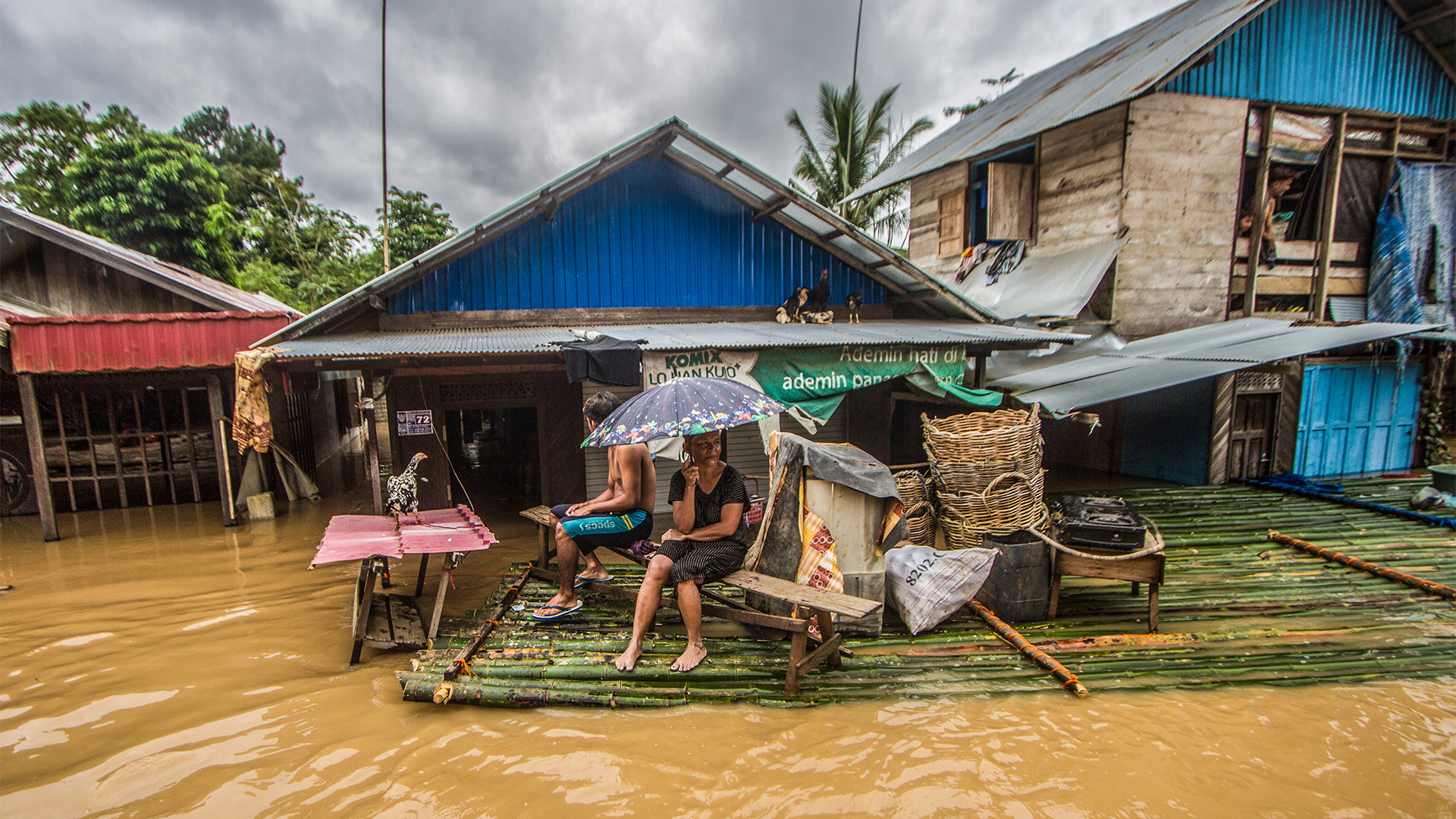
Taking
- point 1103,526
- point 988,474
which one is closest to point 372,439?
point 988,474

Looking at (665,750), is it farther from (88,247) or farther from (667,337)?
(88,247)

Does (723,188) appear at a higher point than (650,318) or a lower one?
higher

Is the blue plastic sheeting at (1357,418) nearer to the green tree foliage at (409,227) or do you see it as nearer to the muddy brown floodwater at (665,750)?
the muddy brown floodwater at (665,750)

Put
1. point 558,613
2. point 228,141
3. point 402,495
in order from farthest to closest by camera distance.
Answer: point 228,141 → point 402,495 → point 558,613

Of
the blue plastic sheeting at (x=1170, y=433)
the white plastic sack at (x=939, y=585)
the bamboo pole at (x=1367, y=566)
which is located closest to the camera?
the white plastic sack at (x=939, y=585)

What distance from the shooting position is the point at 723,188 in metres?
8.92

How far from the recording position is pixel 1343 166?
10.1 meters

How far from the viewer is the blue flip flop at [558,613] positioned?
495 centimetres

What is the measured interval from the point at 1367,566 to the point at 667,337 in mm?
7622

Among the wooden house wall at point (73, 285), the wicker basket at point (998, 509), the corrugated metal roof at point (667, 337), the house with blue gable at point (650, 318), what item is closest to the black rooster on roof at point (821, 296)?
the house with blue gable at point (650, 318)

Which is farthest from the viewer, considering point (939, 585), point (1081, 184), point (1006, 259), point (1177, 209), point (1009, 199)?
point (1006, 259)

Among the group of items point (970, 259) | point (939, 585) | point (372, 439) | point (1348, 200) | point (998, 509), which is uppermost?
point (1348, 200)

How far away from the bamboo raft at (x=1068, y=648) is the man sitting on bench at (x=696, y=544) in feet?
0.87

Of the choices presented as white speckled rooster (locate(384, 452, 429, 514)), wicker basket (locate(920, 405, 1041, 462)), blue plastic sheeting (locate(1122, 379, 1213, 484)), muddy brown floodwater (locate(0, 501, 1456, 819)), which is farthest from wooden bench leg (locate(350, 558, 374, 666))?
blue plastic sheeting (locate(1122, 379, 1213, 484))
